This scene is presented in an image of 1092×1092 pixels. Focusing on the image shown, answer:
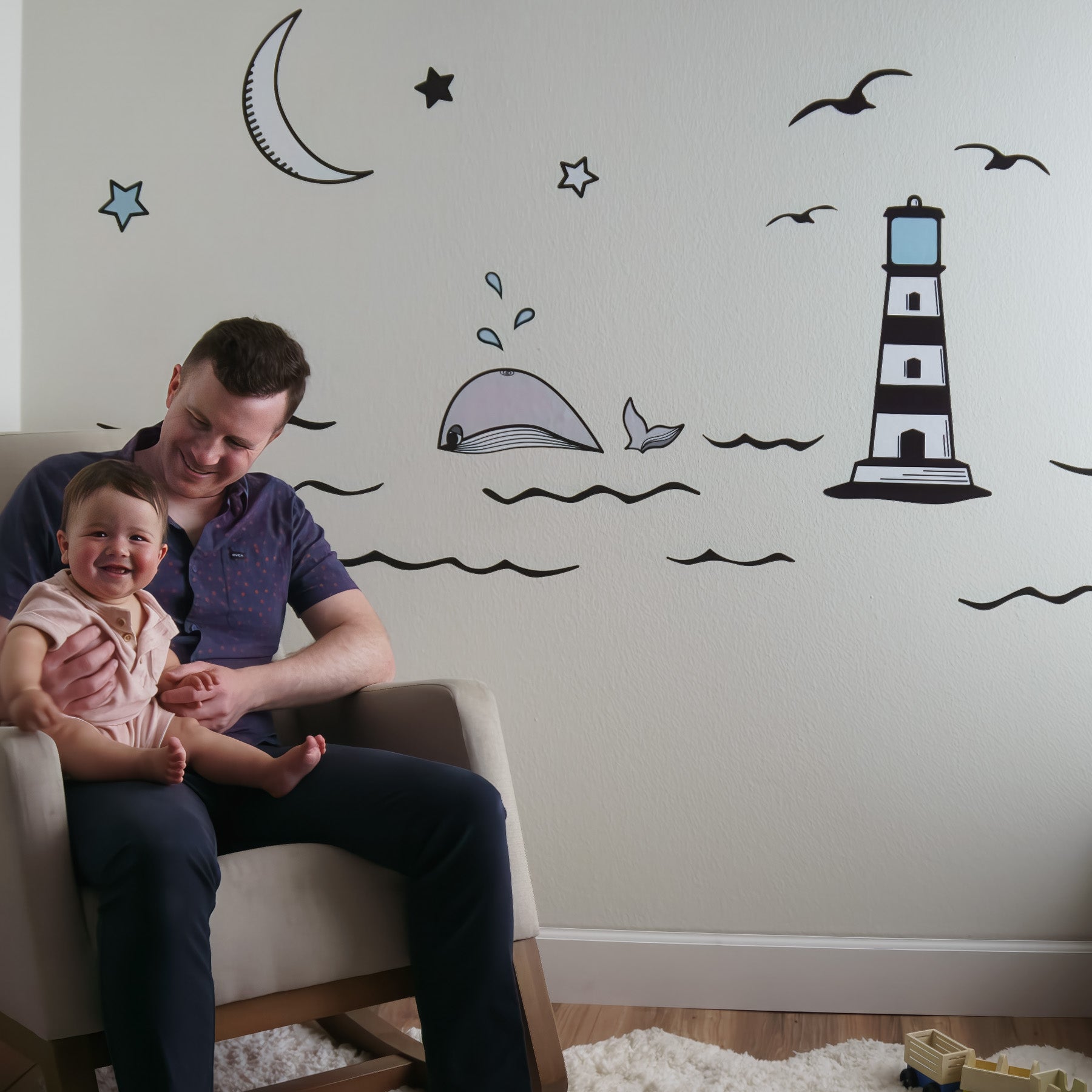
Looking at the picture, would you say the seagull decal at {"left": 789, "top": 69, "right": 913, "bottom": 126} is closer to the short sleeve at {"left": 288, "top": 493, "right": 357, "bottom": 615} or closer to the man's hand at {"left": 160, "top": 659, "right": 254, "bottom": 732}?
the short sleeve at {"left": 288, "top": 493, "right": 357, "bottom": 615}

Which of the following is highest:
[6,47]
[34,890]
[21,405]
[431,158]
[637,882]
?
[6,47]

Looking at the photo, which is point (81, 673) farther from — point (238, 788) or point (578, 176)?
point (578, 176)

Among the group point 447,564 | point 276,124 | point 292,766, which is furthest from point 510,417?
point 292,766

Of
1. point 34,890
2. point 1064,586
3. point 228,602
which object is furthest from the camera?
point 1064,586

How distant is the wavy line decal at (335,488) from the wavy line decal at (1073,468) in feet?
4.01

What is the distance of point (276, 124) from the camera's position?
5.96 feet

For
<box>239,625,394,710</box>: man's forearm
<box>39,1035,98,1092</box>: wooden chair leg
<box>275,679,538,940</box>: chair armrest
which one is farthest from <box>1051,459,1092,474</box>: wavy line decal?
<box>39,1035,98,1092</box>: wooden chair leg

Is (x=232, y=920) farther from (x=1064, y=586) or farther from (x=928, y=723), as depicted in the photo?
(x=1064, y=586)

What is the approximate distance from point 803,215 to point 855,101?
219 mm

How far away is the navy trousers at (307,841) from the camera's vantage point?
37.6 inches

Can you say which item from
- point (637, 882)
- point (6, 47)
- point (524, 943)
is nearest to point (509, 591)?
point (637, 882)

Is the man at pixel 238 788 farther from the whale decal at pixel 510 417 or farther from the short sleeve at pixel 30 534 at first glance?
the whale decal at pixel 510 417

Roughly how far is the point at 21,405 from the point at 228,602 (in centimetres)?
86

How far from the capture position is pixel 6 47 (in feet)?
5.95
